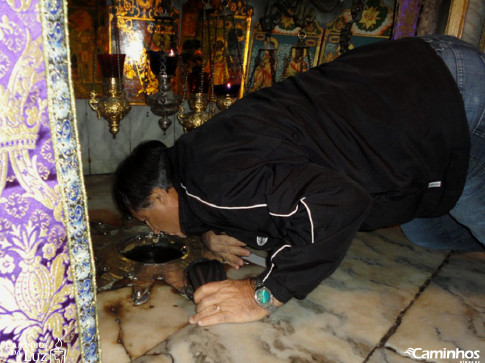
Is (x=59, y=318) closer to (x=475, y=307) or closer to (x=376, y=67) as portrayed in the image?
(x=376, y=67)

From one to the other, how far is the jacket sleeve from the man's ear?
53cm

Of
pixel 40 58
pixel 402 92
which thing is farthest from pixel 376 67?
pixel 40 58

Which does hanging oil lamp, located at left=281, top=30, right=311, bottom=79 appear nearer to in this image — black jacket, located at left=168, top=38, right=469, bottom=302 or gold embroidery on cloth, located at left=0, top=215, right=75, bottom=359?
black jacket, located at left=168, top=38, right=469, bottom=302

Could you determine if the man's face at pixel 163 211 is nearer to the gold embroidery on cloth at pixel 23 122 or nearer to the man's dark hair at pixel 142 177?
the man's dark hair at pixel 142 177

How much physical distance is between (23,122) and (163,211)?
94 centimetres

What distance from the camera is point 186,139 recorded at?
1.48m

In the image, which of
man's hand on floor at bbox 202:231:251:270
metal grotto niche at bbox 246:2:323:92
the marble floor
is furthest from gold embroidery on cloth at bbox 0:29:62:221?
metal grotto niche at bbox 246:2:323:92

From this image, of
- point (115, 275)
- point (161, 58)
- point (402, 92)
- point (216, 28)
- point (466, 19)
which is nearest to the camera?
point (402, 92)

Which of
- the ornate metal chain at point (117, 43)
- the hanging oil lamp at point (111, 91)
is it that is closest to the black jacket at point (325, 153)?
the hanging oil lamp at point (111, 91)

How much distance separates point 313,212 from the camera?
122 centimetres

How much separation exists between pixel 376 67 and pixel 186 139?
0.77m

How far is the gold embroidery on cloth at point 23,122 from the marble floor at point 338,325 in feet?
2.60

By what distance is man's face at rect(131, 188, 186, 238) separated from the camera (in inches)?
62.8

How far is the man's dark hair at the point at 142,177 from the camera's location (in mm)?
1584
